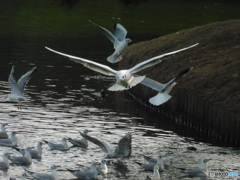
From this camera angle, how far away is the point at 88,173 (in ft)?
77.5

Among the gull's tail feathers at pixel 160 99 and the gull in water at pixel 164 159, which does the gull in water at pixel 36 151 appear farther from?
the gull's tail feathers at pixel 160 99

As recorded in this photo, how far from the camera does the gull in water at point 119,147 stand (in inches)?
995

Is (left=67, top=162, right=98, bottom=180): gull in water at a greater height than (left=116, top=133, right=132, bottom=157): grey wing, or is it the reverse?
(left=116, top=133, right=132, bottom=157): grey wing


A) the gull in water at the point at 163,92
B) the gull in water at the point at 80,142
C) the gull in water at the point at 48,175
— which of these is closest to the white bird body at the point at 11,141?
the gull in water at the point at 80,142

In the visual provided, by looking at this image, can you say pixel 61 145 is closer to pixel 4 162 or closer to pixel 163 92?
pixel 4 162

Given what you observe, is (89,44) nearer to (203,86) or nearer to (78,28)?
(78,28)

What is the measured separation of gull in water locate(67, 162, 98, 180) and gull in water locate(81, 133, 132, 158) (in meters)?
1.78

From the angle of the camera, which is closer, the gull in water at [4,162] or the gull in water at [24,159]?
the gull in water at [4,162]

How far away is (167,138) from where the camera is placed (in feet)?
98.6

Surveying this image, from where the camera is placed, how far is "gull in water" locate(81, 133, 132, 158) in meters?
25.3

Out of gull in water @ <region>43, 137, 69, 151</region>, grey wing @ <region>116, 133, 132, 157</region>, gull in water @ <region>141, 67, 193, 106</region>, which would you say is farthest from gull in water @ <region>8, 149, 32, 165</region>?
gull in water @ <region>141, 67, 193, 106</region>

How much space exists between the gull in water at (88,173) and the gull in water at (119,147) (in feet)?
5.85

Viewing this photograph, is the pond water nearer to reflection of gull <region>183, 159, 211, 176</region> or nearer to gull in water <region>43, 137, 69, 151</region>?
gull in water <region>43, 137, 69, 151</region>

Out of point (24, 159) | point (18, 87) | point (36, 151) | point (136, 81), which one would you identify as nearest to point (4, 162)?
point (24, 159)
